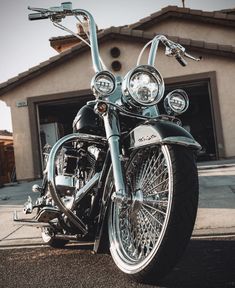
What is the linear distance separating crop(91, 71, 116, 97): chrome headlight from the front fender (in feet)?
1.21

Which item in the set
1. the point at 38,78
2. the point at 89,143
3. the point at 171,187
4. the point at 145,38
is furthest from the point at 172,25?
the point at 171,187

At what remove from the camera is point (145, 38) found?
10.7m

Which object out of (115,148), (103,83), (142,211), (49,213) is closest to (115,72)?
(103,83)

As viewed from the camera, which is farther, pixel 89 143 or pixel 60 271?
pixel 89 143

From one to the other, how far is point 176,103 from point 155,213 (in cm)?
96

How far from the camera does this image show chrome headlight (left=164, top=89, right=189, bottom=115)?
2652 mm

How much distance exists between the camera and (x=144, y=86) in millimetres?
2236

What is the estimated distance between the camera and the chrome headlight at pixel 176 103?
104 inches

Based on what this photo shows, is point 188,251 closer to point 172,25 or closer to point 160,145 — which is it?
point 160,145

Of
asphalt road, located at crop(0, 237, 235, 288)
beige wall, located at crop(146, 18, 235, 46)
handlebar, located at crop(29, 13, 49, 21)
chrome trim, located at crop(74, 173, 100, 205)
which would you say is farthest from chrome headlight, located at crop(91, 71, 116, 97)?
beige wall, located at crop(146, 18, 235, 46)

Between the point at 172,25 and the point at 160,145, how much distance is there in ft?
40.3

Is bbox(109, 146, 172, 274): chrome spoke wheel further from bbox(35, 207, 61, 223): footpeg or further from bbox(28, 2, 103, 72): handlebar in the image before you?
bbox(28, 2, 103, 72): handlebar

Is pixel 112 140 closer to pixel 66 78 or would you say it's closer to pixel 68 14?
pixel 68 14

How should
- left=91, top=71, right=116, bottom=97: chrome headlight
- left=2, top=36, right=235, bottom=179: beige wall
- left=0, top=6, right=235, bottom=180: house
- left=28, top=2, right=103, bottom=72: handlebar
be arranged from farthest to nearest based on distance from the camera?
left=2, top=36, right=235, bottom=179: beige wall → left=0, top=6, right=235, bottom=180: house → left=28, top=2, right=103, bottom=72: handlebar → left=91, top=71, right=116, bottom=97: chrome headlight
